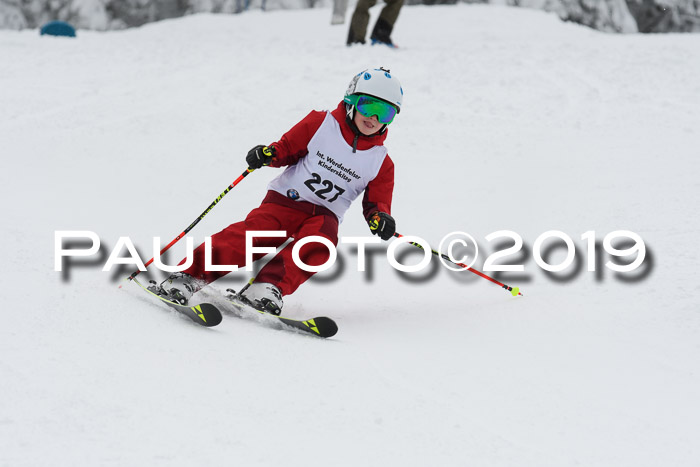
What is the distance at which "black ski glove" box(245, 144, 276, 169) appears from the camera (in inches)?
156

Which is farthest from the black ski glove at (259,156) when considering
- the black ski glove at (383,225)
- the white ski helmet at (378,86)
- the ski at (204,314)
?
the ski at (204,314)

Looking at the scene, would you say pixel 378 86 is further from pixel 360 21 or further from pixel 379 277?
pixel 360 21

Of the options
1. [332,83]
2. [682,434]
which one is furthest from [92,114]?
[682,434]

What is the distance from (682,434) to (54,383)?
2.08 meters

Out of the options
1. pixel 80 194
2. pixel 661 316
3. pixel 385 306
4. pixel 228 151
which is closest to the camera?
pixel 661 316

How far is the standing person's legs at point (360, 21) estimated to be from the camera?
412 inches

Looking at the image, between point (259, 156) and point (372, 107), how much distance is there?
0.67m

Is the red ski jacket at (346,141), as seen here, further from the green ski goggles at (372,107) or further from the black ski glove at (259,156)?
the green ski goggles at (372,107)

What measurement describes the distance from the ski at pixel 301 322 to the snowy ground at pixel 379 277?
9 cm

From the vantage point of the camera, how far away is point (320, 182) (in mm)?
4074

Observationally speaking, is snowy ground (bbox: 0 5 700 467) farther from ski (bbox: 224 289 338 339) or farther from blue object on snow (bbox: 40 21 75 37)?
blue object on snow (bbox: 40 21 75 37)

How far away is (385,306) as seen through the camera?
4348 millimetres

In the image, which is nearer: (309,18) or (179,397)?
(179,397)

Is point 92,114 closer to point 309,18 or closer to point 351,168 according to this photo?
point 351,168
